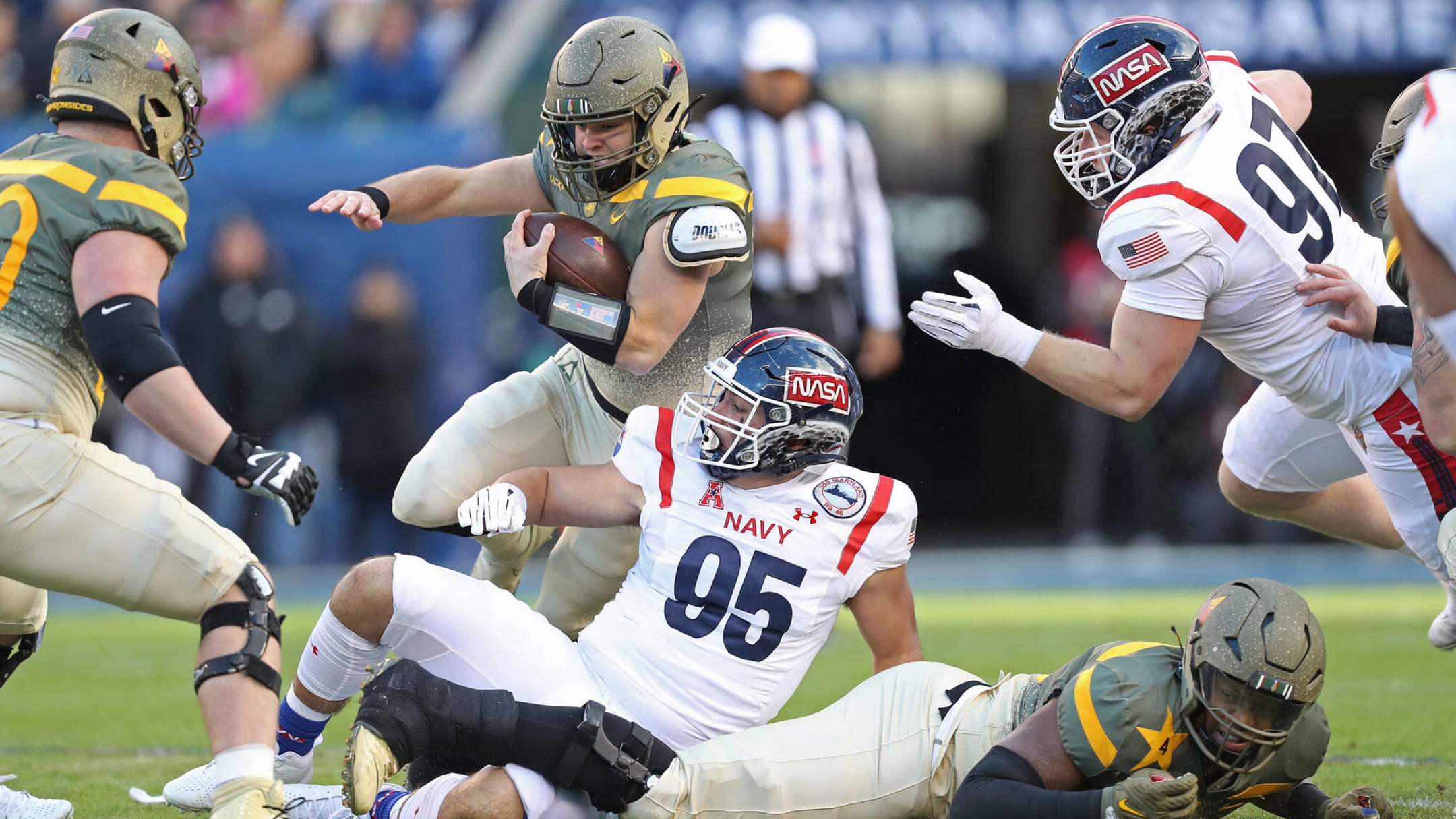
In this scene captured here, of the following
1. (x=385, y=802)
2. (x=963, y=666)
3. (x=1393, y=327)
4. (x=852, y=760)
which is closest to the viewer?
(x=385, y=802)

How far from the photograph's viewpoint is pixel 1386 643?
25.5 ft

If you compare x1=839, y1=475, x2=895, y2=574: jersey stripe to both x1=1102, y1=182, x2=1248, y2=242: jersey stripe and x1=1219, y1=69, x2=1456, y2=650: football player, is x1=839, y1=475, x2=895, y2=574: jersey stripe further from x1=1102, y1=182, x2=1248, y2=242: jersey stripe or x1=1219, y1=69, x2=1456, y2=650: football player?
x1=1219, y1=69, x2=1456, y2=650: football player

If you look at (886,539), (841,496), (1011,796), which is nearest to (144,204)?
(841,496)

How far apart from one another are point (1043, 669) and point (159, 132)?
427cm

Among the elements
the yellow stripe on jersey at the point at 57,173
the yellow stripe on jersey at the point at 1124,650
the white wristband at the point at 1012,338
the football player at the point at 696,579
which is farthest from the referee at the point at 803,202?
the yellow stripe on jersey at the point at 57,173

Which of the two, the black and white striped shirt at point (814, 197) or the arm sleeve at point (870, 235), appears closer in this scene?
Answer: the arm sleeve at point (870, 235)

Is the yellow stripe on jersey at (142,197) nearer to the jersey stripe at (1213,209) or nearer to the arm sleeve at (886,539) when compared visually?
the arm sleeve at (886,539)

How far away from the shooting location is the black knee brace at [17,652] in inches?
162

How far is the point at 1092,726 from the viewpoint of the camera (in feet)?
10.8

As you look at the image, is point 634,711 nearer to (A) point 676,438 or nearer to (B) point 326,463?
(A) point 676,438

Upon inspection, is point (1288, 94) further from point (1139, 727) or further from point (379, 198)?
point (379, 198)

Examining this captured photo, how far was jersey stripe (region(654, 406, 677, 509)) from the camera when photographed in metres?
3.92

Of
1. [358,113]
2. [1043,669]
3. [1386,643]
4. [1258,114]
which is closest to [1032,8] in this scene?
[358,113]

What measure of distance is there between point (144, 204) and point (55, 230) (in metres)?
0.20
